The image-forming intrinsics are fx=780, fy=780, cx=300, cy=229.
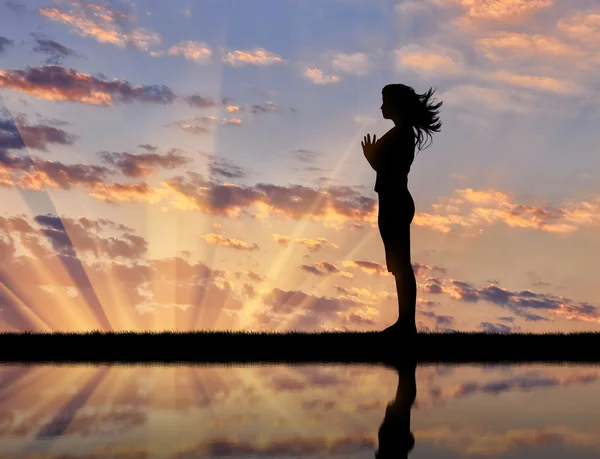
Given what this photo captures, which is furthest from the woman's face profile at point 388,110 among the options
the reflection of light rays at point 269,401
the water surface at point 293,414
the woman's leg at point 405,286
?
the reflection of light rays at point 269,401

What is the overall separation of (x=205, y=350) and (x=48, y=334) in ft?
17.0

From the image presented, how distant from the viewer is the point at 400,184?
58.9ft

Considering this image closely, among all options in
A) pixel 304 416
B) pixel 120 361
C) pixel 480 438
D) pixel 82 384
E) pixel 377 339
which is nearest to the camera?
pixel 480 438

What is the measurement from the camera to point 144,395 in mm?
8727

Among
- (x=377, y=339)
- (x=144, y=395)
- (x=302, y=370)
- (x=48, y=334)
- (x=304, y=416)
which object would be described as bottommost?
(x=48, y=334)

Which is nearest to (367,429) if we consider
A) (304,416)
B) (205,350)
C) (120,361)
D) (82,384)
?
(304,416)

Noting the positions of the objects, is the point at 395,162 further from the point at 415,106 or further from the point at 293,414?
the point at 293,414

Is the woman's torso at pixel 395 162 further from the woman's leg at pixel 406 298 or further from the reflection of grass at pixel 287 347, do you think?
the reflection of grass at pixel 287 347

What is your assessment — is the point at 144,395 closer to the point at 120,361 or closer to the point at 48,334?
the point at 120,361

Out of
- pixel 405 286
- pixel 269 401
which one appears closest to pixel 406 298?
pixel 405 286

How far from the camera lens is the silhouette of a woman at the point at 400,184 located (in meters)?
17.7

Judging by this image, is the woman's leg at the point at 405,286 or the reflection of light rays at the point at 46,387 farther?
the woman's leg at the point at 405,286

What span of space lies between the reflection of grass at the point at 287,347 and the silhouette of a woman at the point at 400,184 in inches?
40.4

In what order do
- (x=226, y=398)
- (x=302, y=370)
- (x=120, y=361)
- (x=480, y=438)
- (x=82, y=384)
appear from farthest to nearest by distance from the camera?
(x=120, y=361), (x=302, y=370), (x=82, y=384), (x=226, y=398), (x=480, y=438)
